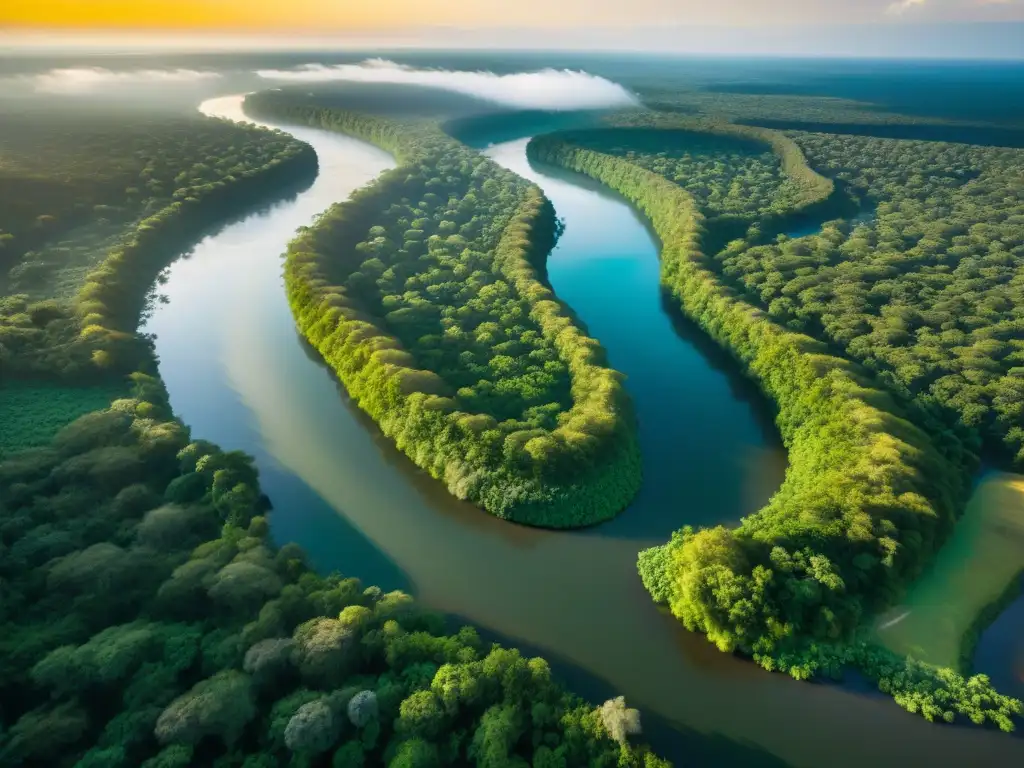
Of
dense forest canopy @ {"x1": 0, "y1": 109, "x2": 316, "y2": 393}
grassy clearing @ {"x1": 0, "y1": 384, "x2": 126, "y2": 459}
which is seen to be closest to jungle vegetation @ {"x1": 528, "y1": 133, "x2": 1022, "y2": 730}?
grassy clearing @ {"x1": 0, "y1": 384, "x2": 126, "y2": 459}

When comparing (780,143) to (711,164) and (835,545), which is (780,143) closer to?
(711,164)

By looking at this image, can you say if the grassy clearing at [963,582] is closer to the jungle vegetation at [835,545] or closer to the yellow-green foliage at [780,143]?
the jungle vegetation at [835,545]

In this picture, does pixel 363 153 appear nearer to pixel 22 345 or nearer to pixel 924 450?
pixel 22 345

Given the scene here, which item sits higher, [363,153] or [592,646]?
[592,646]

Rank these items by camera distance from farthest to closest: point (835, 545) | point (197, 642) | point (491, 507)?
point (491, 507), point (835, 545), point (197, 642)

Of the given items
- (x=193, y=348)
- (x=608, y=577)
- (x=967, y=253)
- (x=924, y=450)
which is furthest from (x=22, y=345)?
(x=967, y=253)

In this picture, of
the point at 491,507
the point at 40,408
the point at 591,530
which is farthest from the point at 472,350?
the point at 40,408
